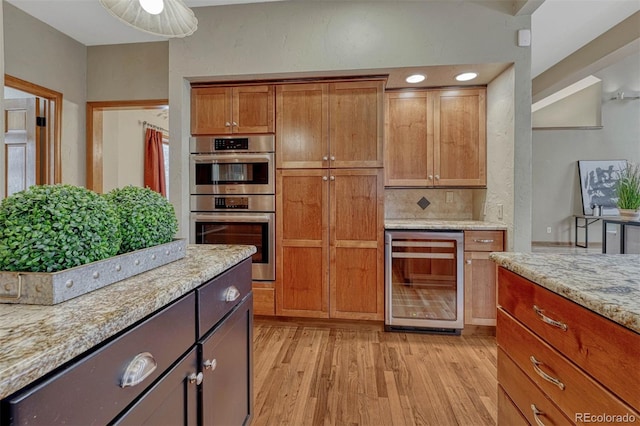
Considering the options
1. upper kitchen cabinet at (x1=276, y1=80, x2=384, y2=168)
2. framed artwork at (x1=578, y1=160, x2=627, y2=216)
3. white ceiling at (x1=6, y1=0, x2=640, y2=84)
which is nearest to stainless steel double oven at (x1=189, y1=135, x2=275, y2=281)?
upper kitchen cabinet at (x1=276, y1=80, x2=384, y2=168)

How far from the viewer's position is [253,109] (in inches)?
110

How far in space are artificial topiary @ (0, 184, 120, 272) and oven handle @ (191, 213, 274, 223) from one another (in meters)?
2.01

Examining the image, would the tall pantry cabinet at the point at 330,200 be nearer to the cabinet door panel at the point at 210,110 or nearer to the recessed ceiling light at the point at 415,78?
the recessed ceiling light at the point at 415,78

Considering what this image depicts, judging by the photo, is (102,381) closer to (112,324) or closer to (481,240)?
(112,324)

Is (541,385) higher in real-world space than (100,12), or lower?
lower

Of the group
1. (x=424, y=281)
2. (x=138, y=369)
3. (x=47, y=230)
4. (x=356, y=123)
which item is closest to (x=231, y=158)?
(x=356, y=123)

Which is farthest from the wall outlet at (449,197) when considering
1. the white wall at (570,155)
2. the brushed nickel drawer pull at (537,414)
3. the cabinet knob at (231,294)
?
the white wall at (570,155)

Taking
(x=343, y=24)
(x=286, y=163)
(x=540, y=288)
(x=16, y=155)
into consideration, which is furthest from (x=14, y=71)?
(x=540, y=288)

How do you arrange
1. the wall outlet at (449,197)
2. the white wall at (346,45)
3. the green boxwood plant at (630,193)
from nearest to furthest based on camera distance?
the white wall at (346,45), the wall outlet at (449,197), the green boxwood plant at (630,193)

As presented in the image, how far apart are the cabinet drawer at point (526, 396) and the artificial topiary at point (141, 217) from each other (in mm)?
1350

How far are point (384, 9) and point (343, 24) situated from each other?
34cm

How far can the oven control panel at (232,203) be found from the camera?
2.83 m

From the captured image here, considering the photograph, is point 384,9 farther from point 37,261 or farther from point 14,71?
point 14,71

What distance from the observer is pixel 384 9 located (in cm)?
253
